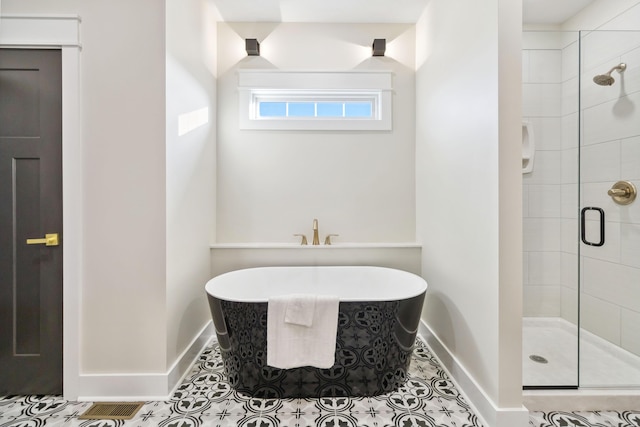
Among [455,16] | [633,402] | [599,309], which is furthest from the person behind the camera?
[599,309]

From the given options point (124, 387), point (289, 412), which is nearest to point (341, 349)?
point (289, 412)

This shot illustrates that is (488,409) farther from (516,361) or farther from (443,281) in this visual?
(443,281)

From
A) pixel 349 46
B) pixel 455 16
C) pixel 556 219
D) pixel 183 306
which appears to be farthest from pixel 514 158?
pixel 183 306

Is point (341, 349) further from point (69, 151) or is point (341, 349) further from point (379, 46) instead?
point (379, 46)

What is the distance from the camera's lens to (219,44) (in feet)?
8.91

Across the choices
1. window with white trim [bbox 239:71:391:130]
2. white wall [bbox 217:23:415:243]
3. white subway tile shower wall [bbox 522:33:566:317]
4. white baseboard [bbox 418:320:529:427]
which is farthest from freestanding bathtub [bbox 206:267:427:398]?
window with white trim [bbox 239:71:391:130]

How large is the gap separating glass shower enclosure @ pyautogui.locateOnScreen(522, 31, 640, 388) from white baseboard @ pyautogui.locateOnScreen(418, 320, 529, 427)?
0.32 metres

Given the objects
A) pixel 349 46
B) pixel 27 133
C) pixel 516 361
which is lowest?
pixel 516 361

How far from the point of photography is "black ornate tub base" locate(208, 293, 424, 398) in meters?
1.71

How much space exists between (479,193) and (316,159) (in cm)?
145

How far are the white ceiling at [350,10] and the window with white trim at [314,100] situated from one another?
453 mm

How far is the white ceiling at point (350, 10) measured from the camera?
2381 millimetres

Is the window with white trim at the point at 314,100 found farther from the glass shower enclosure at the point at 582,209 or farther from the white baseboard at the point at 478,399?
the white baseboard at the point at 478,399

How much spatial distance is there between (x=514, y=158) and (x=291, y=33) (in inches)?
85.0
